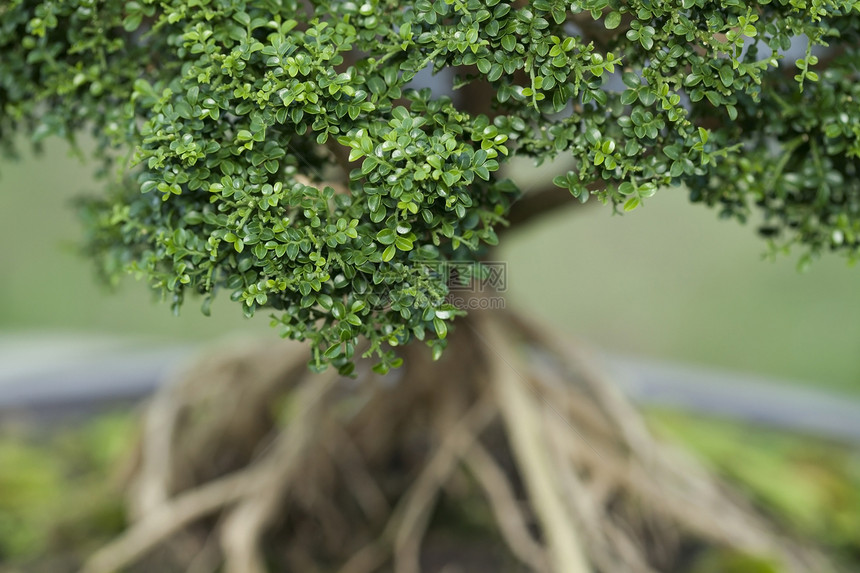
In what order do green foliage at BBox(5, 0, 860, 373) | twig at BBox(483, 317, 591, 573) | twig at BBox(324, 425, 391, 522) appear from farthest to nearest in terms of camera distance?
twig at BBox(324, 425, 391, 522) < twig at BBox(483, 317, 591, 573) < green foliage at BBox(5, 0, 860, 373)

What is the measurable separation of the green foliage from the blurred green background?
108 inches

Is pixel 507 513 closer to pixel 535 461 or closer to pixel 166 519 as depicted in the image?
pixel 535 461

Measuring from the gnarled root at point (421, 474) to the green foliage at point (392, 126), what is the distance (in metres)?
1.04

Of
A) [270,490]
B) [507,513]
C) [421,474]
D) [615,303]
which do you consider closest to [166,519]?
[270,490]

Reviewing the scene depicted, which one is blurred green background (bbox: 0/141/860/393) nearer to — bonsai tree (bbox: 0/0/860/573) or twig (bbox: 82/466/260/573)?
twig (bbox: 82/466/260/573)

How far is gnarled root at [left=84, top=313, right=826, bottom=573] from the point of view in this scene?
213 centimetres

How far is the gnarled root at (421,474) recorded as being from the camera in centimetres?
213

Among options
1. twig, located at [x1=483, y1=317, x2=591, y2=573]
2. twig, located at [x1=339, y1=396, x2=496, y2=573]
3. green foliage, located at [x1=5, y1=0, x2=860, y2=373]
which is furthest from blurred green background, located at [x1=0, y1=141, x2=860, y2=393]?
green foliage, located at [x1=5, y1=0, x2=860, y2=373]

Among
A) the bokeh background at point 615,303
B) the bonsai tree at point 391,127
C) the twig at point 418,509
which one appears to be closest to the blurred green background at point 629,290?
the bokeh background at point 615,303

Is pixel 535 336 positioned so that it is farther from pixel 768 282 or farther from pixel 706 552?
pixel 768 282

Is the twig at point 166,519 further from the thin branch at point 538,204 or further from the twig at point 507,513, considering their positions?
the thin branch at point 538,204

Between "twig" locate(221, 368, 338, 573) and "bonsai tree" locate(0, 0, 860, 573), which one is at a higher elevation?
"bonsai tree" locate(0, 0, 860, 573)

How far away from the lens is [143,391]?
10.9ft

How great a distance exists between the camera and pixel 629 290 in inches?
170
